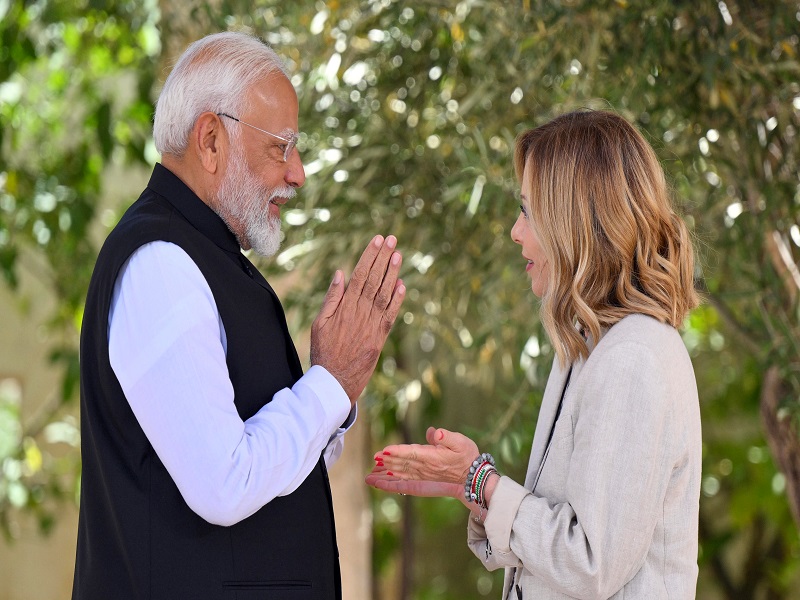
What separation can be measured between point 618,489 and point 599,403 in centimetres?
15

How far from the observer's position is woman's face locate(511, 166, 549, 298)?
195 centimetres

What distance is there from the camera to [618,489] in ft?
5.49

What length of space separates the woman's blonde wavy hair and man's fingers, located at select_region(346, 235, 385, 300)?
32 cm

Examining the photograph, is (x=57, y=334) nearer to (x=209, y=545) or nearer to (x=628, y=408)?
(x=209, y=545)

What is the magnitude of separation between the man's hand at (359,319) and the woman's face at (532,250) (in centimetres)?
26

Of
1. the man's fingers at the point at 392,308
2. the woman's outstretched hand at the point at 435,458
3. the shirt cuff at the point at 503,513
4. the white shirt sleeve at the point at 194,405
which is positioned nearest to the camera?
the white shirt sleeve at the point at 194,405

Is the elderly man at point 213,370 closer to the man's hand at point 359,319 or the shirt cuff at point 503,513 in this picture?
the man's hand at point 359,319

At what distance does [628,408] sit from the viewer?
1.70m

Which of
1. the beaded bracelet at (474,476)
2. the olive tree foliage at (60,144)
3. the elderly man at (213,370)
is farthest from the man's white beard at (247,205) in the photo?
the olive tree foliage at (60,144)

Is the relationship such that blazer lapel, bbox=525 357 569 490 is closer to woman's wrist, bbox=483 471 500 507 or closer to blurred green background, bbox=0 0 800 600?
woman's wrist, bbox=483 471 500 507

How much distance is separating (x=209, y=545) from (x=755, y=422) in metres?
4.81

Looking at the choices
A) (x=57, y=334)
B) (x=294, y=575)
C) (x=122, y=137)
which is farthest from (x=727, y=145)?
(x=57, y=334)

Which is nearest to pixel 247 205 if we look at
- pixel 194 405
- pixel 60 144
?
pixel 194 405

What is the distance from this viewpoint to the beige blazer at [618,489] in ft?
5.50
